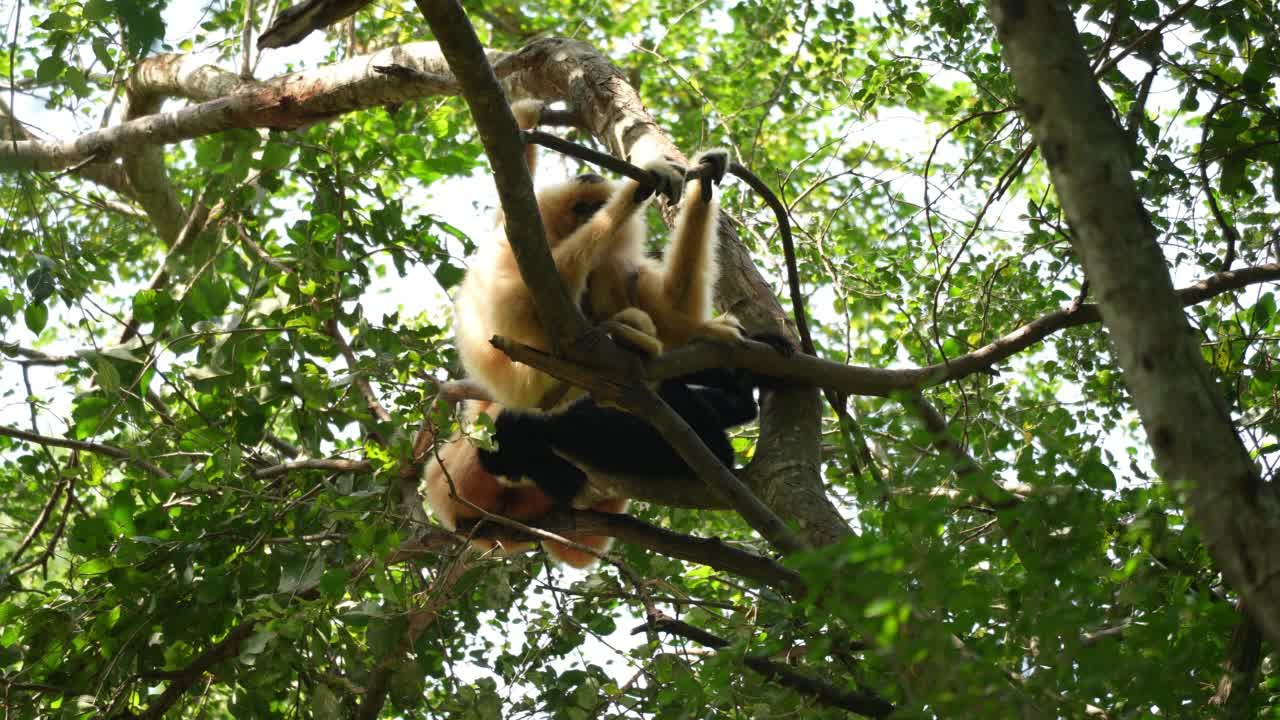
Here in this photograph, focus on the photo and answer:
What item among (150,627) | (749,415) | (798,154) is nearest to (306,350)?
(150,627)

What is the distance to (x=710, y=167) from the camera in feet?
14.0

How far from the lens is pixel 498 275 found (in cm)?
448

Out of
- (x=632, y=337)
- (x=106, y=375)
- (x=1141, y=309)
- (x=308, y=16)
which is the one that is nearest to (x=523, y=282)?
(x=632, y=337)

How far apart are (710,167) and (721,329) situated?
2.23ft

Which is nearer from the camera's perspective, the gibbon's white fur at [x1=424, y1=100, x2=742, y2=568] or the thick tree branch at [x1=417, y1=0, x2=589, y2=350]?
the thick tree branch at [x1=417, y1=0, x2=589, y2=350]

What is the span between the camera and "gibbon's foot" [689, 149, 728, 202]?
4273 mm

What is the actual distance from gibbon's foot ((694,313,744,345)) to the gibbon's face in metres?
0.84

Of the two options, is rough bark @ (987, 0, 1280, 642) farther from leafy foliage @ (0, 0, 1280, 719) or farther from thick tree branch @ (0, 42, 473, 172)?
thick tree branch @ (0, 42, 473, 172)

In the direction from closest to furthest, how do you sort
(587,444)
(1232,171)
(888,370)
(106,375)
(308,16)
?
(308,16), (1232,171), (106,375), (888,370), (587,444)

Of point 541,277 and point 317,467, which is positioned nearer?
point 541,277

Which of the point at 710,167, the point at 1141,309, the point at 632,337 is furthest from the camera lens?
the point at 710,167

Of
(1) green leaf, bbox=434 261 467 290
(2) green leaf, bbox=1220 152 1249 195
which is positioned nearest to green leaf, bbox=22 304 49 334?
(1) green leaf, bbox=434 261 467 290

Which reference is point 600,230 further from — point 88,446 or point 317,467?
point 88,446

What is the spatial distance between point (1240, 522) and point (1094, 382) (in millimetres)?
3916
